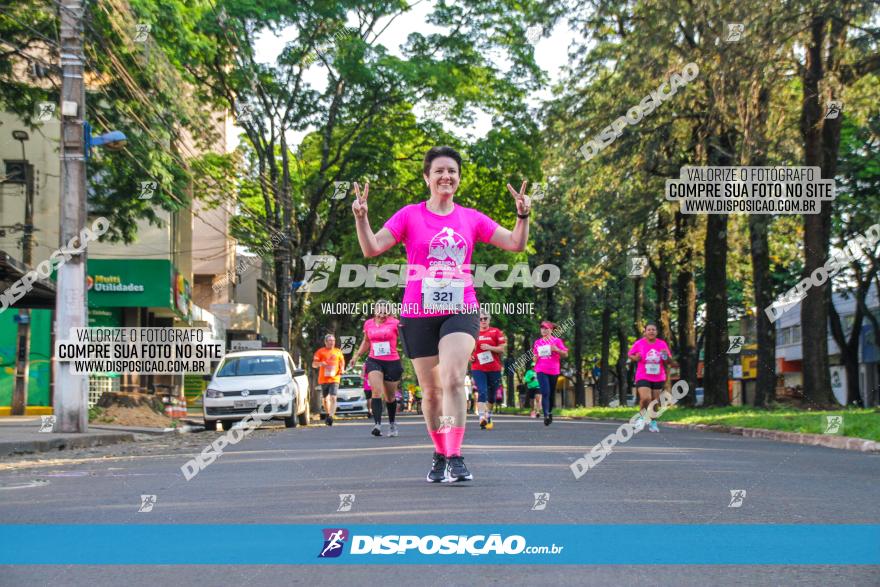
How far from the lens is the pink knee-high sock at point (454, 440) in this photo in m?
8.29

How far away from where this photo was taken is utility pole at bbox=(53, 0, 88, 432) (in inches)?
698

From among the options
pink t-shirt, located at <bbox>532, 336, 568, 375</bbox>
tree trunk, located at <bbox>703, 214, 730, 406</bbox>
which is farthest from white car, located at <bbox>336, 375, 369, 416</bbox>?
pink t-shirt, located at <bbox>532, 336, 568, 375</bbox>

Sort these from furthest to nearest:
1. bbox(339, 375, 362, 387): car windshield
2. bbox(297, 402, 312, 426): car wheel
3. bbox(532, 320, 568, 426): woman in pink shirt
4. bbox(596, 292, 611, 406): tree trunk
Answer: bbox(339, 375, 362, 387): car windshield < bbox(596, 292, 611, 406): tree trunk < bbox(297, 402, 312, 426): car wheel < bbox(532, 320, 568, 426): woman in pink shirt

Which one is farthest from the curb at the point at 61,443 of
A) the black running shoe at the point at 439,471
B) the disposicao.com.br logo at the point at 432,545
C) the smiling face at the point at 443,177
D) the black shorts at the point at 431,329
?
the disposicao.com.br logo at the point at 432,545

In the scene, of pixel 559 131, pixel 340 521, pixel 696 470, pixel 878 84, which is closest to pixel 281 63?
pixel 559 131

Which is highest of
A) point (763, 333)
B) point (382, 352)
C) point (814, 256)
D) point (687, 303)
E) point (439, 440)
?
point (814, 256)

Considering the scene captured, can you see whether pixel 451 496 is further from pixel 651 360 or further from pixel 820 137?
Answer: pixel 820 137

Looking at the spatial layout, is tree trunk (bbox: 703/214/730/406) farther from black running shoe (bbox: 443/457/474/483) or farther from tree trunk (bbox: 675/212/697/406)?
black running shoe (bbox: 443/457/474/483)

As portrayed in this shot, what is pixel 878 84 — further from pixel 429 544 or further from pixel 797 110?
pixel 429 544

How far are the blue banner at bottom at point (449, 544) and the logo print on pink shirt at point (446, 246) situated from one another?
7.91 feet

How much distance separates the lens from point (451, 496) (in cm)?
766

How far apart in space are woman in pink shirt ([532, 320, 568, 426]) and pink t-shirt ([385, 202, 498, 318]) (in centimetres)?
1257

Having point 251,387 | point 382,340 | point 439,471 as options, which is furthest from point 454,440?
point 251,387

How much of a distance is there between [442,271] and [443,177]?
0.67 m
